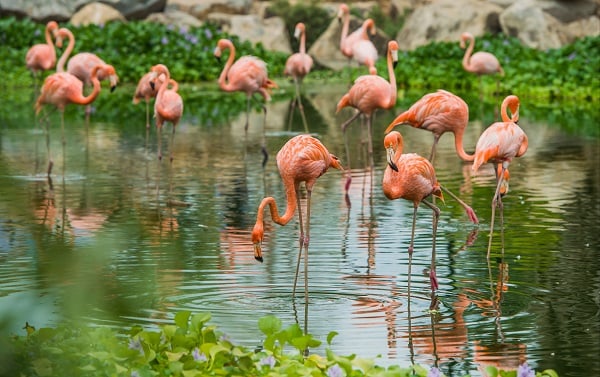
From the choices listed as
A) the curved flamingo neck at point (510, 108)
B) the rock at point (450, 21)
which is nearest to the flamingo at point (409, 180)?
the curved flamingo neck at point (510, 108)

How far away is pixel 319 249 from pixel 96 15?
19138 millimetres

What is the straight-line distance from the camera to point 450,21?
25.3 metres

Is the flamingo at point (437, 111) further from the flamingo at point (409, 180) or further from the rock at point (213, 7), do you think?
the rock at point (213, 7)

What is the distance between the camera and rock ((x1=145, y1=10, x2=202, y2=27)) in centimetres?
2644

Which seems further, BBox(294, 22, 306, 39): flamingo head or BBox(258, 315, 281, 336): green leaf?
BBox(294, 22, 306, 39): flamingo head

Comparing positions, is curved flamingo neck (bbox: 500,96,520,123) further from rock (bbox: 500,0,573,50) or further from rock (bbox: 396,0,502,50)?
rock (bbox: 396,0,502,50)

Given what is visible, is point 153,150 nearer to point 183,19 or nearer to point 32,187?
point 32,187

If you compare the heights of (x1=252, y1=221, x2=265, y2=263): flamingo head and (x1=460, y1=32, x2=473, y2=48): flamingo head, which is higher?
(x1=460, y1=32, x2=473, y2=48): flamingo head

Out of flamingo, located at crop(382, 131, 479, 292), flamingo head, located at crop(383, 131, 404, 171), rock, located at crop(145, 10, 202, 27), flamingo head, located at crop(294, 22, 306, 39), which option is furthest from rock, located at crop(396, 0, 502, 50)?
flamingo head, located at crop(383, 131, 404, 171)

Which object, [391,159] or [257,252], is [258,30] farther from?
[257,252]

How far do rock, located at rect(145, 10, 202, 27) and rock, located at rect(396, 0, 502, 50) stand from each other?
449 centimetres

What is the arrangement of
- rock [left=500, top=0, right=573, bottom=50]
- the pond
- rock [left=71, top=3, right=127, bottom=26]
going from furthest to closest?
rock [left=71, top=3, right=127, bottom=26] → rock [left=500, top=0, right=573, bottom=50] → the pond

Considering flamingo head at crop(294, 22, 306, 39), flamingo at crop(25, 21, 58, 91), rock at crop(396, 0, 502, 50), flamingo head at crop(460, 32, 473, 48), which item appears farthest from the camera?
rock at crop(396, 0, 502, 50)

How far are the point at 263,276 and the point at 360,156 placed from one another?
20.1 ft
